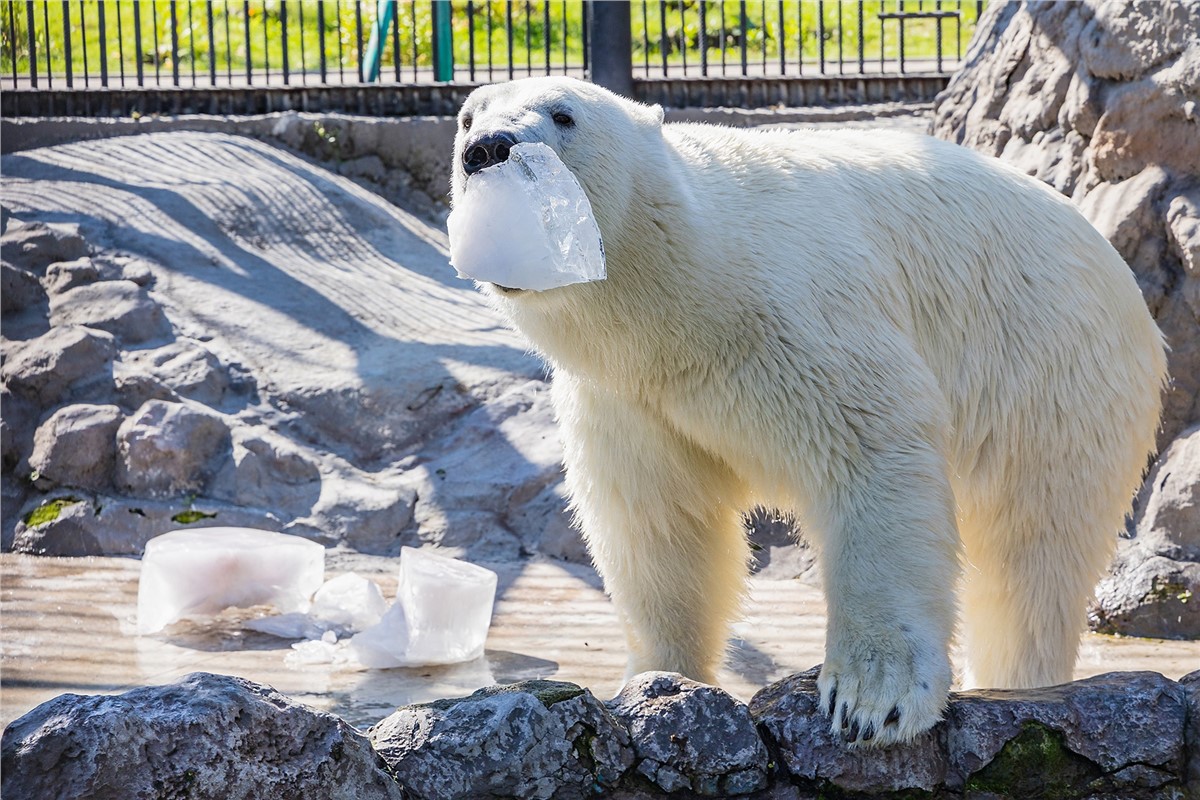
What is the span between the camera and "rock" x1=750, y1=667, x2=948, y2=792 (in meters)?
2.52

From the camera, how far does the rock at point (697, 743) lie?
2471 millimetres

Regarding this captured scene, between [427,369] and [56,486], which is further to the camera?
[427,369]

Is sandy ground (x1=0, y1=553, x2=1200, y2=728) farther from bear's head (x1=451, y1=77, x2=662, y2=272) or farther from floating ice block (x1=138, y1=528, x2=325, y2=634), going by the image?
bear's head (x1=451, y1=77, x2=662, y2=272)

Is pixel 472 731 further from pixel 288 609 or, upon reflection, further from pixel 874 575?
pixel 288 609

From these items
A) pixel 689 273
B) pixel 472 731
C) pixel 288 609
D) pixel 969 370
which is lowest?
pixel 288 609

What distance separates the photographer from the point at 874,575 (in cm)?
272

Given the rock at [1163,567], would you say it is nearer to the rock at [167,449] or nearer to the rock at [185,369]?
the rock at [167,449]

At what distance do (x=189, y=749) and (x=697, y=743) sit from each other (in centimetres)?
89

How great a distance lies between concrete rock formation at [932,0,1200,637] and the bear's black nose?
288 centimetres

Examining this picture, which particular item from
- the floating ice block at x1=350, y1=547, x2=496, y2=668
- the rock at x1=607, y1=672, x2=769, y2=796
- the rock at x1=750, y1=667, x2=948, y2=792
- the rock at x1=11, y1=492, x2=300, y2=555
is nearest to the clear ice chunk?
the rock at x1=607, y1=672, x2=769, y2=796

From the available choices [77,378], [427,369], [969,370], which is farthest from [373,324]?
[969,370]

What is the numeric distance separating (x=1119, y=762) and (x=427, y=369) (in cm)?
390

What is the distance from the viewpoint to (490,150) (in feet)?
8.87

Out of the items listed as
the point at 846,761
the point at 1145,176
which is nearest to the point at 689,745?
the point at 846,761
